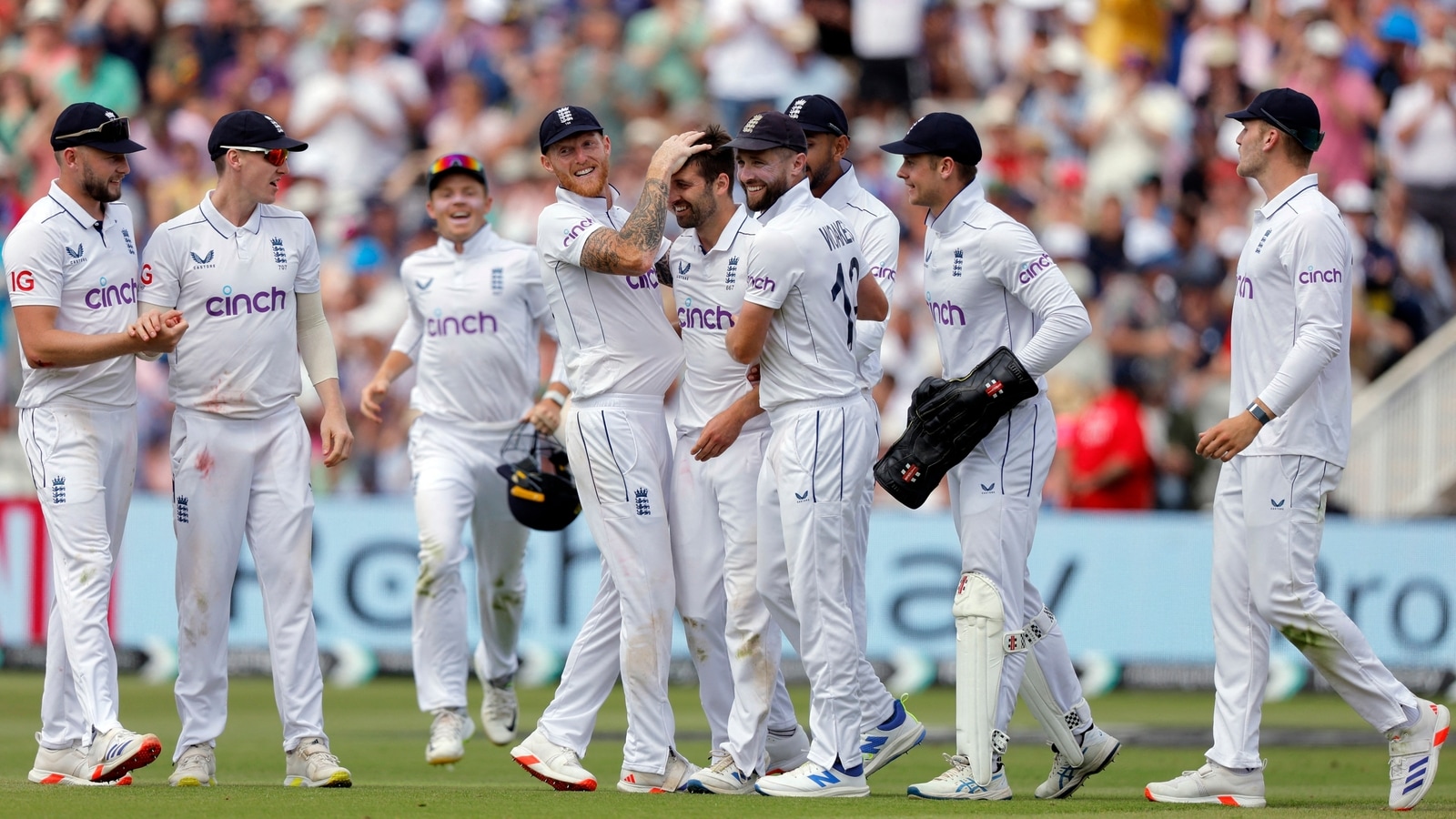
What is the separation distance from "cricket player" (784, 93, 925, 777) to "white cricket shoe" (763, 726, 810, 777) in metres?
0.30

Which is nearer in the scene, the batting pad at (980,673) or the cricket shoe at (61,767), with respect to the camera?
the batting pad at (980,673)

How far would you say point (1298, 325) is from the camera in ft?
26.4

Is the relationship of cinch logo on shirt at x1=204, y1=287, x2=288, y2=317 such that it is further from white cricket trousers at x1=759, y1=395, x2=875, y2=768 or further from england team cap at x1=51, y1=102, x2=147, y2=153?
white cricket trousers at x1=759, y1=395, x2=875, y2=768

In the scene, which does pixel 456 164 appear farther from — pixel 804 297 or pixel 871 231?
pixel 804 297

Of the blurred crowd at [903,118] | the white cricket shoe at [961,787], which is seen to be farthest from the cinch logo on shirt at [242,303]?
the blurred crowd at [903,118]

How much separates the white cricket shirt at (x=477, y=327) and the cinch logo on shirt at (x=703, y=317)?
269cm

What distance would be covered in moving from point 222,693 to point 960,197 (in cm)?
421

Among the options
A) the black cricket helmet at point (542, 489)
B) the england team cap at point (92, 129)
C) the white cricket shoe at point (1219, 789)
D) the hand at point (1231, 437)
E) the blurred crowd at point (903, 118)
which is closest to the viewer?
the hand at point (1231, 437)

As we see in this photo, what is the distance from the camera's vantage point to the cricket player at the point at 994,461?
8.24 metres

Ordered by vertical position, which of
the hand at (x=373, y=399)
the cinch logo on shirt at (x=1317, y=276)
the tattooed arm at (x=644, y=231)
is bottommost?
the hand at (x=373, y=399)

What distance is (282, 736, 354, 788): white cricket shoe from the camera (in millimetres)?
8766

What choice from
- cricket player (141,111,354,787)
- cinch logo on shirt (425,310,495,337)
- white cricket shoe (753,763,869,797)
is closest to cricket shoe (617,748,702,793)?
white cricket shoe (753,763,869,797)

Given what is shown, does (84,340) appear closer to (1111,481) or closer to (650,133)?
(1111,481)

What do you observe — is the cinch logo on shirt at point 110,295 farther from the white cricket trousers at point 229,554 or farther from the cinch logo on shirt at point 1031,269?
the cinch logo on shirt at point 1031,269
